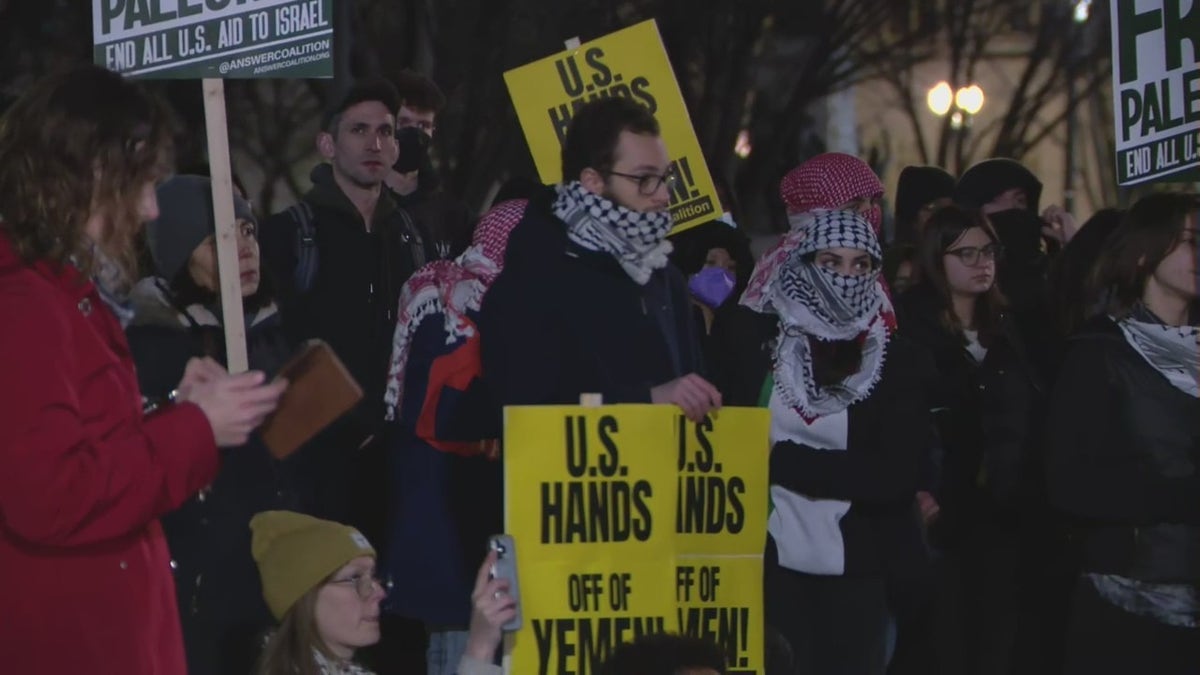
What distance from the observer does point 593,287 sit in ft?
19.6

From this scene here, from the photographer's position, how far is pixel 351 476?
7.41 meters

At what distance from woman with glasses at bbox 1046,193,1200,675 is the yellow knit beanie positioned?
7.11ft

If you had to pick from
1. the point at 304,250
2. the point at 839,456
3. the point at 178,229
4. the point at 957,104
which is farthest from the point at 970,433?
the point at 957,104

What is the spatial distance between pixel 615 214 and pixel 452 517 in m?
1.23

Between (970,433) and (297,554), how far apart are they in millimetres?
3265

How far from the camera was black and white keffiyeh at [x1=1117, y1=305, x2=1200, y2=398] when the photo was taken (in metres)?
6.54

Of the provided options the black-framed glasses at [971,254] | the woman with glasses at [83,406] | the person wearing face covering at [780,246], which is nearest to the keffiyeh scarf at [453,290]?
the person wearing face covering at [780,246]

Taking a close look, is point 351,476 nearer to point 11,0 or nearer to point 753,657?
point 753,657

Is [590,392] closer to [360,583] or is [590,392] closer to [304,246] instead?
[360,583]

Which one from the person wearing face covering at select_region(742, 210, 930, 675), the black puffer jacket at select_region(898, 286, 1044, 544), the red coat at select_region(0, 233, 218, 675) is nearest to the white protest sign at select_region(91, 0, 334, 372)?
the person wearing face covering at select_region(742, 210, 930, 675)

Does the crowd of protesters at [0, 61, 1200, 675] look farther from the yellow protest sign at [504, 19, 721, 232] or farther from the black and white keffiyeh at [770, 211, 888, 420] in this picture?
the yellow protest sign at [504, 19, 721, 232]

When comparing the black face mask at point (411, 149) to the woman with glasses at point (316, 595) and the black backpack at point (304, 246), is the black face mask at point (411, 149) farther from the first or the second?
the woman with glasses at point (316, 595)

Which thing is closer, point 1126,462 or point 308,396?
point 308,396

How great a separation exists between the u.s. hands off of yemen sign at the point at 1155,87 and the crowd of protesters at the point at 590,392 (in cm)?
29
